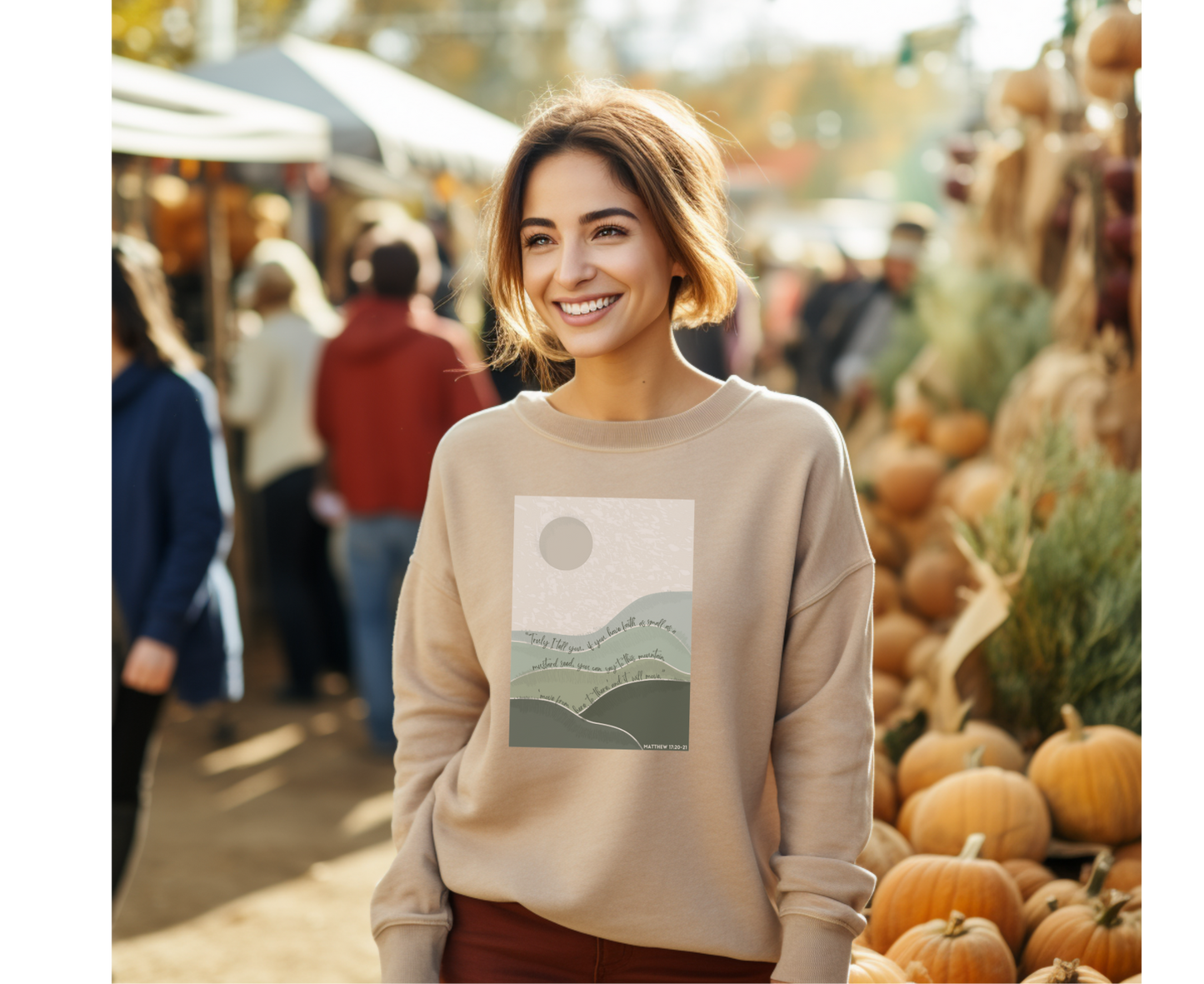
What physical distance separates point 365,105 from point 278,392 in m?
2.57

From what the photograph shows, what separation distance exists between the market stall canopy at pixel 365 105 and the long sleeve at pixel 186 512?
428 cm

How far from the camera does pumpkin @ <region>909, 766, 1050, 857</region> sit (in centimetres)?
231

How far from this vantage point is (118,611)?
2916 mm

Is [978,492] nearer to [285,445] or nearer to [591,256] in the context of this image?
[591,256]

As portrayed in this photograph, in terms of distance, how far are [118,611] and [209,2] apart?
12.3 meters

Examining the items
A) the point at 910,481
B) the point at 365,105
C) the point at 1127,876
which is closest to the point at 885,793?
the point at 1127,876

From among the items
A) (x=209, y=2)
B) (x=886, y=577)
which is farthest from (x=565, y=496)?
(x=209, y=2)

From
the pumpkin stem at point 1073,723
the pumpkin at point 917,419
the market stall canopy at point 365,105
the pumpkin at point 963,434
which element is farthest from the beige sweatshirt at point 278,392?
the pumpkin stem at point 1073,723

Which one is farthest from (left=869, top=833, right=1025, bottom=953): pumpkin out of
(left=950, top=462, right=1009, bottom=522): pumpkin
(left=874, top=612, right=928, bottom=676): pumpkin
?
(left=950, top=462, right=1009, bottom=522): pumpkin

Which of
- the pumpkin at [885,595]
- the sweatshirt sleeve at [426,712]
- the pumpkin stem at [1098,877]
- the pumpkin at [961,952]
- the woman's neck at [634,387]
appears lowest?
the pumpkin at [961,952]

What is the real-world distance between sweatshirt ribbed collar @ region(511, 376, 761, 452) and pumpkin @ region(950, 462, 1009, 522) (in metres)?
2.49

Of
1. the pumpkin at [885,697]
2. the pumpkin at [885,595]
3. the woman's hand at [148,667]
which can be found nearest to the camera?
the woman's hand at [148,667]

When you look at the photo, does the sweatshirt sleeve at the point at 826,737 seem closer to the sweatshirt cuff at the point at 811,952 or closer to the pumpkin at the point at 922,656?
the sweatshirt cuff at the point at 811,952

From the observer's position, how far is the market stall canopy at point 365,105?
6.98 m
